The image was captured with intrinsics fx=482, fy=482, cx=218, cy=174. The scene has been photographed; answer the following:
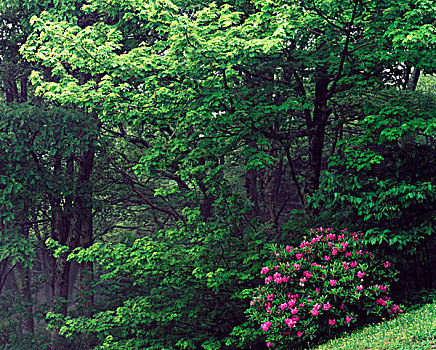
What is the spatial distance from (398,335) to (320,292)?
1769 millimetres

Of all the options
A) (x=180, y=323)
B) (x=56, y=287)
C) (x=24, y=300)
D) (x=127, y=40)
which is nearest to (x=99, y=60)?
(x=127, y=40)

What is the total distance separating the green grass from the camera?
610 centimetres

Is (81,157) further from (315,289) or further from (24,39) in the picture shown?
(315,289)

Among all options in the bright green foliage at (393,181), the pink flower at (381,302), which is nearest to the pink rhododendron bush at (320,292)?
the pink flower at (381,302)

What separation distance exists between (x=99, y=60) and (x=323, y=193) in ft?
17.9

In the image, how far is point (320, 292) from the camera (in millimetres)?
8188

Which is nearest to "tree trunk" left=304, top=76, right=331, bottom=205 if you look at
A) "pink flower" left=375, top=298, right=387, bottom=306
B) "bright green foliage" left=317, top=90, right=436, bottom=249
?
"bright green foliage" left=317, top=90, right=436, bottom=249

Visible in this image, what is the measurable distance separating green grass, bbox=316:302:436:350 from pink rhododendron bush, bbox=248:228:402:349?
1.19ft

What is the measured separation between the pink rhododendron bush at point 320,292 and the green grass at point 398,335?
36cm

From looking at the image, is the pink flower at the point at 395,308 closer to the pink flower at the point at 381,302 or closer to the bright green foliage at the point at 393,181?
the pink flower at the point at 381,302

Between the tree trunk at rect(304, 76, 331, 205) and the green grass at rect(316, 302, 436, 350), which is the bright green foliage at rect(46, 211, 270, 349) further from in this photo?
the green grass at rect(316, 302, 436, 350)

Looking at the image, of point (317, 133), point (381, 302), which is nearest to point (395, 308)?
point (381, 302)

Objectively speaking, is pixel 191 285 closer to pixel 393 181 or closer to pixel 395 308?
pixel 395 308

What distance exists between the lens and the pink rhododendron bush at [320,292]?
313 inches
